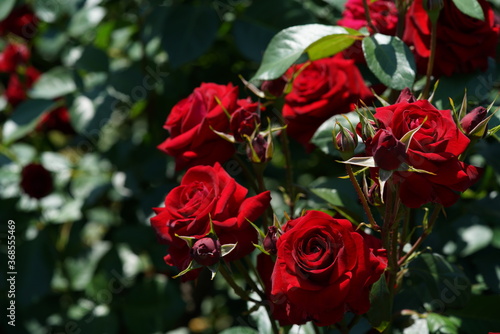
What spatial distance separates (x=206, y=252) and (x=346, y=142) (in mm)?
235

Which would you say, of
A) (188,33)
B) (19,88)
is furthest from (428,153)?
(19,88)

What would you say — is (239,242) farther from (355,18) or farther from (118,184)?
(118,184)

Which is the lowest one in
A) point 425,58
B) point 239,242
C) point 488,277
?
point 488,277

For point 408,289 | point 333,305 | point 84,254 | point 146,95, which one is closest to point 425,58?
point 408,289

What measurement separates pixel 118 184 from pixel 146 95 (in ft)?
0.96

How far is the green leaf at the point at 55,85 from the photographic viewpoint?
5.83 ft

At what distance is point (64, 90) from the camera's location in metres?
1.79

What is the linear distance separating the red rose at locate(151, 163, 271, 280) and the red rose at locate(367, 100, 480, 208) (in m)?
0.21

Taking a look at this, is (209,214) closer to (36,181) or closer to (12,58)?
(36,181)

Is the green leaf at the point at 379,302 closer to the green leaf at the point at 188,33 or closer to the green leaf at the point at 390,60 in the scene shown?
the green leaf at the point at 390,60

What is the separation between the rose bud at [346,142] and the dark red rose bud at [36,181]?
1264 millimetres

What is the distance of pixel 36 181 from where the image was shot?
1852 millimetres

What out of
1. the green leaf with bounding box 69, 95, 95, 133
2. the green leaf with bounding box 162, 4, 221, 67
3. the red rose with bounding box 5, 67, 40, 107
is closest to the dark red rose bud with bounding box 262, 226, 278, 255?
the green leaf with bounding box 162, 4, 221, 67

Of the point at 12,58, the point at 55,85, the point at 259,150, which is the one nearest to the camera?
the point at 259,150
